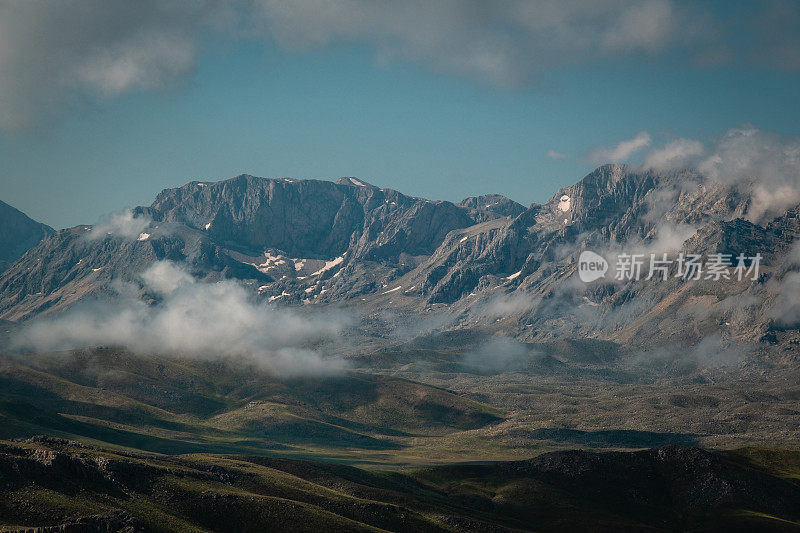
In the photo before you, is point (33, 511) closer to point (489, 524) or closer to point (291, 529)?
point (291, 529)

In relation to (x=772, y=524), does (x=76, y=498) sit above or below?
below

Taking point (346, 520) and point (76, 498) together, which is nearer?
point (76, 498)

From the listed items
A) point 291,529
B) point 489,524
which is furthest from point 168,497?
point 489,524

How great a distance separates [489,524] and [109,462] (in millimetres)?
95809

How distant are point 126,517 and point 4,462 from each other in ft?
94.6

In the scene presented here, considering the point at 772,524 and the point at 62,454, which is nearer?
the point at 62,454

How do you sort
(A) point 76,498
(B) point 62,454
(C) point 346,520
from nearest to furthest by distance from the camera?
(A) point 76,498 < (B) point 62,454 < (C) point 346,520

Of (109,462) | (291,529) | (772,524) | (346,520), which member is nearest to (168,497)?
(109,462)

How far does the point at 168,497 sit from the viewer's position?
16188 centimetres

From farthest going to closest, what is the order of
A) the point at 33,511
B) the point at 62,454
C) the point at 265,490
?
the point at 265,490 → the point at 62,454 → the point at 33,511

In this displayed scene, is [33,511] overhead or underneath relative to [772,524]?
underneath

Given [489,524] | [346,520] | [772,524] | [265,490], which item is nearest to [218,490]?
[265,490]

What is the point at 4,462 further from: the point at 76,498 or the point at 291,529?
the point at 291,529

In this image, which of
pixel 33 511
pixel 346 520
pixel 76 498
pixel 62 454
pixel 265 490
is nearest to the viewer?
pixel 33 511
